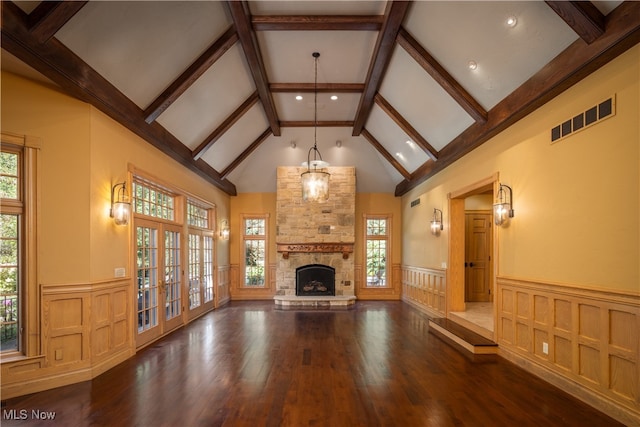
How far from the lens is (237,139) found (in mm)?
7797

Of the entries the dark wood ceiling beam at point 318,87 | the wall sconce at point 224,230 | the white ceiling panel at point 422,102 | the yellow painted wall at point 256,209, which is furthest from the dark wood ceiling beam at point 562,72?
the wall sconce at point 224,230

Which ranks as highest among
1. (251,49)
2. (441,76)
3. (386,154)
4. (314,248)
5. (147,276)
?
(251,49)

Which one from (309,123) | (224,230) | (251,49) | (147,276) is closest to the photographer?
(251,49)

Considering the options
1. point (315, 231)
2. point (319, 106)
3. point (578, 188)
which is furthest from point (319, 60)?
point (315, 231)

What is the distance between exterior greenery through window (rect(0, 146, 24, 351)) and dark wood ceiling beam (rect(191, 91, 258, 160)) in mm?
3185

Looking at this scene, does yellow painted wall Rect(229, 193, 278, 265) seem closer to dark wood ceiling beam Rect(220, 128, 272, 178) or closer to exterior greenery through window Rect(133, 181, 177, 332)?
dark wood ceiling beam Rect(220, 128, 272, 178)

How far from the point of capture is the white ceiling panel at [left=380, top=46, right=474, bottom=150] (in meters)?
5.24

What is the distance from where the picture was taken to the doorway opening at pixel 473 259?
18.7ft

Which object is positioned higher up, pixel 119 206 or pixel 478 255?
pixel 119 206

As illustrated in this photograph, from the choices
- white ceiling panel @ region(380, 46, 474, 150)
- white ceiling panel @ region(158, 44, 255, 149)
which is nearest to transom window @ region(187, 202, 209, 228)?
white ceiling panel @ region(158, 44, 255, 149)

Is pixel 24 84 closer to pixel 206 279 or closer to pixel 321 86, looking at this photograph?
pixel 321 86

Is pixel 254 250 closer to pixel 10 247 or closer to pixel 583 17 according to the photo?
pixel 10 247

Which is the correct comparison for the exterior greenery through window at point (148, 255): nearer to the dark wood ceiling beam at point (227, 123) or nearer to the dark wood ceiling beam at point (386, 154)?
the dark wood ceiling beam at point (227, 123)

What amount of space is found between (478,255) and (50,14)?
858 centimetres
